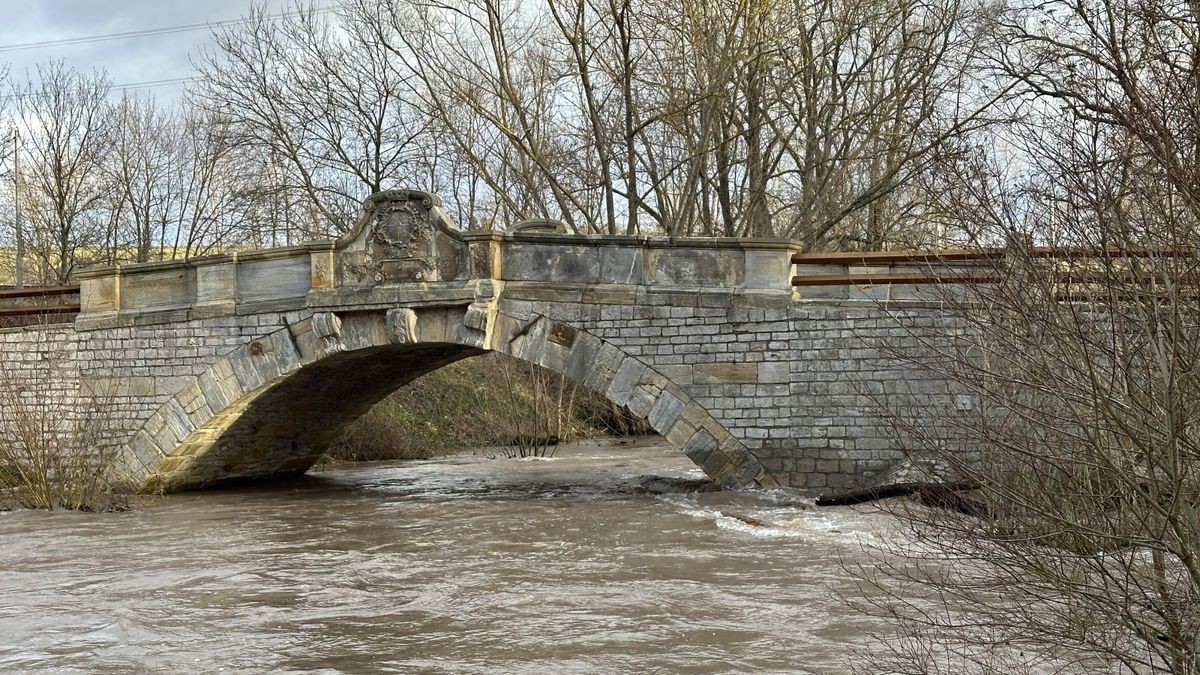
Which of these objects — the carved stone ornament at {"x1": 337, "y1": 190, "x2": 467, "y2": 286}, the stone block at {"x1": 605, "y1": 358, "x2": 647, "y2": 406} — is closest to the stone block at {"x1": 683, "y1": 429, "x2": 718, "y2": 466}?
the stone block at {"x1": 605, "y1": 358, "x2": 647, "y2": 406}

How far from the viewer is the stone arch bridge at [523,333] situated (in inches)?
460

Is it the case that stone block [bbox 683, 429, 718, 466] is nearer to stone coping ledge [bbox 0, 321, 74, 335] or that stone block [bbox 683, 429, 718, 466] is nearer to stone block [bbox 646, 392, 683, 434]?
stone block [bbox 646, 392, 683, 434]

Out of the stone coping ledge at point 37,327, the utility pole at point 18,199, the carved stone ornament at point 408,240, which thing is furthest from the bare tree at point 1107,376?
the utility pole at point 18,199

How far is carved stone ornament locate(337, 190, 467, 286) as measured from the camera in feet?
41.1

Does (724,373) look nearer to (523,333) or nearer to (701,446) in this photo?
(701,446)

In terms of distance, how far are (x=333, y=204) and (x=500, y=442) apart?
493cm

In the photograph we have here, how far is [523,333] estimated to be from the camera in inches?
491

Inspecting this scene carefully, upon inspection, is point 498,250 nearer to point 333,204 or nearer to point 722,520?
point 722,520

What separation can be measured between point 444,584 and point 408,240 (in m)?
4.85

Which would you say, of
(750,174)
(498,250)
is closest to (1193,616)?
(498,250)

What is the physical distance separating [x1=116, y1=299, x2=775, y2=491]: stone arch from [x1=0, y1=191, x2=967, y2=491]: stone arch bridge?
2cm

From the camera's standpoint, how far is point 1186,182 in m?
3.71

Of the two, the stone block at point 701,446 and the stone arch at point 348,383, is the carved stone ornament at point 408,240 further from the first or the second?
the stone block at point 701,446

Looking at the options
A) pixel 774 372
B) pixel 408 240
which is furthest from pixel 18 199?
pixel 774 372
